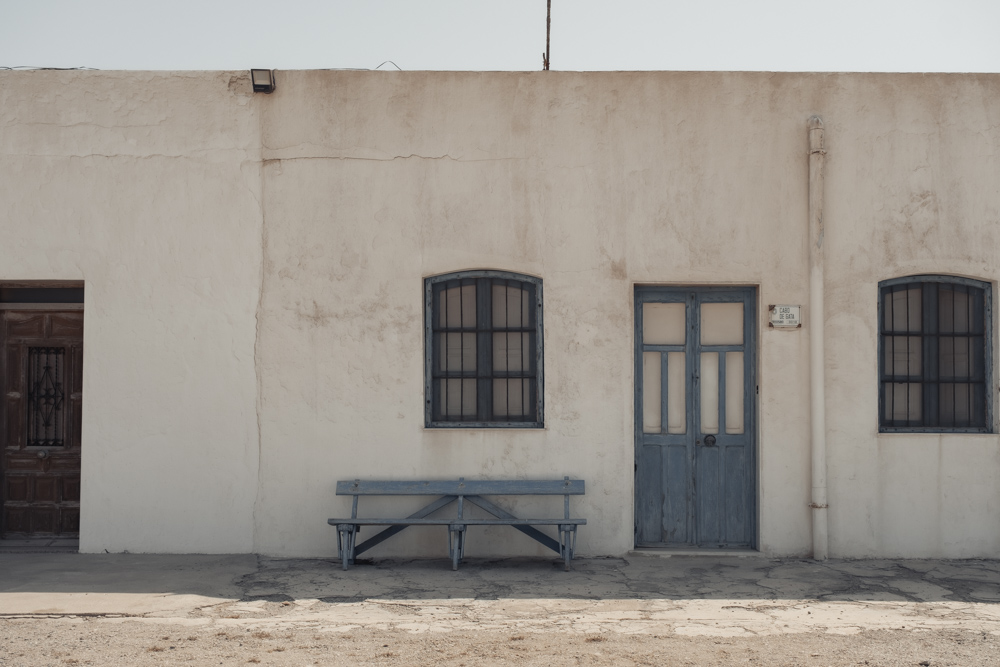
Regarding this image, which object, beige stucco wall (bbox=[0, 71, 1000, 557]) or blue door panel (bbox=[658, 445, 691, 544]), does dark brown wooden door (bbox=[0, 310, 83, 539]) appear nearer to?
beige stucco wall (bbox=[0, 71, 1000, 557])

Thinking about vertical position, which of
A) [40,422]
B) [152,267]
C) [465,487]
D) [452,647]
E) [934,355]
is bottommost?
[452,647]

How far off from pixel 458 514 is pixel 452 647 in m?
1.96

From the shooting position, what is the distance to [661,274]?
7402mm

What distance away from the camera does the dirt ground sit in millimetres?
4836

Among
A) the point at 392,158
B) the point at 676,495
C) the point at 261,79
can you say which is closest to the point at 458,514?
the point at 676,495

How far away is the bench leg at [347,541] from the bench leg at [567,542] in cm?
166

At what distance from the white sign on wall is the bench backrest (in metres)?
2.14

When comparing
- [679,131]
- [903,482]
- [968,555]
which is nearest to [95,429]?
[679,131]

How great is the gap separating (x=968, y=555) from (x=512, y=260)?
15.2 feet

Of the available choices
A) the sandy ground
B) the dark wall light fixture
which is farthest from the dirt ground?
the dark wall light fixture

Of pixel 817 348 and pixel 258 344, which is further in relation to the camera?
pixel 258 344

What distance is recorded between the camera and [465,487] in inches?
284

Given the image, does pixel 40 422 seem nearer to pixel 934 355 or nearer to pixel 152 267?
pixel 152 267

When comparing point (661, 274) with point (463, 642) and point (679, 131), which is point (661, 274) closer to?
point (679, 131)
